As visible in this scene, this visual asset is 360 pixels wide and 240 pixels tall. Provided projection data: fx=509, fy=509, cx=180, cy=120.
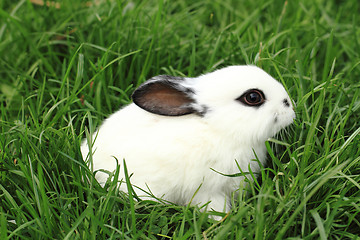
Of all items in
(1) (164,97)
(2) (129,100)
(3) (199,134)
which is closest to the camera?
(3) (199,134)

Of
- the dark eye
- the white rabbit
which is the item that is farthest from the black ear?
the dark eye

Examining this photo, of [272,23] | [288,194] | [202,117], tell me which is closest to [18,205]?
[202,117]

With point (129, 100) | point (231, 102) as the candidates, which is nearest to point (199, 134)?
point (231, 102)

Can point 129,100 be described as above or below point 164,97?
below

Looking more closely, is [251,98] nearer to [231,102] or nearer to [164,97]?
[231,102]

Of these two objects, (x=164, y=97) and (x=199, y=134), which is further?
(x=164, y=97)

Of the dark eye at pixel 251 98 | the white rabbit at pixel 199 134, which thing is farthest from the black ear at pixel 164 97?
the dark eye at pixel 251 98

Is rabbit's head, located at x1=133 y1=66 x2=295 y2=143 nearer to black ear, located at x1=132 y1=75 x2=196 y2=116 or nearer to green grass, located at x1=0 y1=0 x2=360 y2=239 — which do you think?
black ear, located at x1=132 y1=75 x2=196 y2=116

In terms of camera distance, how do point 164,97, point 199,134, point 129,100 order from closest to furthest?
point 199,134, point 164,97, point 129,100
